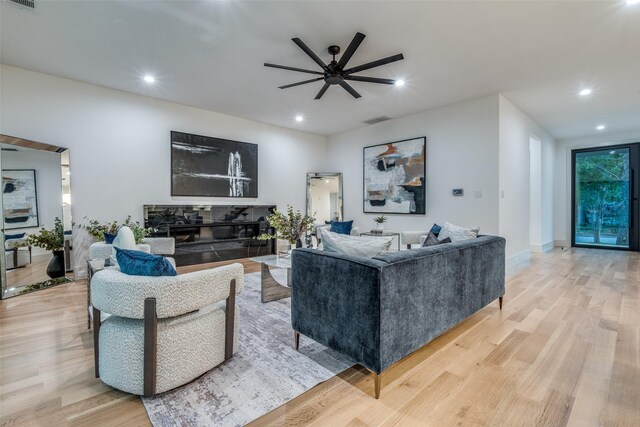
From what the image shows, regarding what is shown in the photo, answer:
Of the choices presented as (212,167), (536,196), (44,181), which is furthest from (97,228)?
(536,196)

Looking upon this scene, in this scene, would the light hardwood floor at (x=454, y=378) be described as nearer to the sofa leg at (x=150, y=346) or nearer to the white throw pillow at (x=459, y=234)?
the sofa leg at (x=150, y=346)

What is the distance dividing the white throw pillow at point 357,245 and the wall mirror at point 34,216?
153 inches

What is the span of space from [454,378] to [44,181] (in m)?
5.05

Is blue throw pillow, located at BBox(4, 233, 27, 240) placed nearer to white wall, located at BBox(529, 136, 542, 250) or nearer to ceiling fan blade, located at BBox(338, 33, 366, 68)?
→ ceiling fan blade, located at BBox(338, 33, 366, 68)

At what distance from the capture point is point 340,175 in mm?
7027

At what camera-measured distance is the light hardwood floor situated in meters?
1.49

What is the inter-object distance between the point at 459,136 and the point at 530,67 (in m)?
1.43

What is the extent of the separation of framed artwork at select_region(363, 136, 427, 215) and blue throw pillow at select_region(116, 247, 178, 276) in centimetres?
468

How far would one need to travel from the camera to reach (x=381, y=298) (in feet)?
5.13

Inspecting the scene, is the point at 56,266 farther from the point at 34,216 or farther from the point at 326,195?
the point at 326,195

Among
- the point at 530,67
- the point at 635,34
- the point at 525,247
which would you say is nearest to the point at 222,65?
the point at 530,67

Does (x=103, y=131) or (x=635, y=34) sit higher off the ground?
(x=635, y=34)

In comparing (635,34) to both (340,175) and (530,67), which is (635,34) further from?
(340,175)

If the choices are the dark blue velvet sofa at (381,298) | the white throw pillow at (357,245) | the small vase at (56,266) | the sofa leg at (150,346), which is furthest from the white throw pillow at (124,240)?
the small vase at (56,266)
